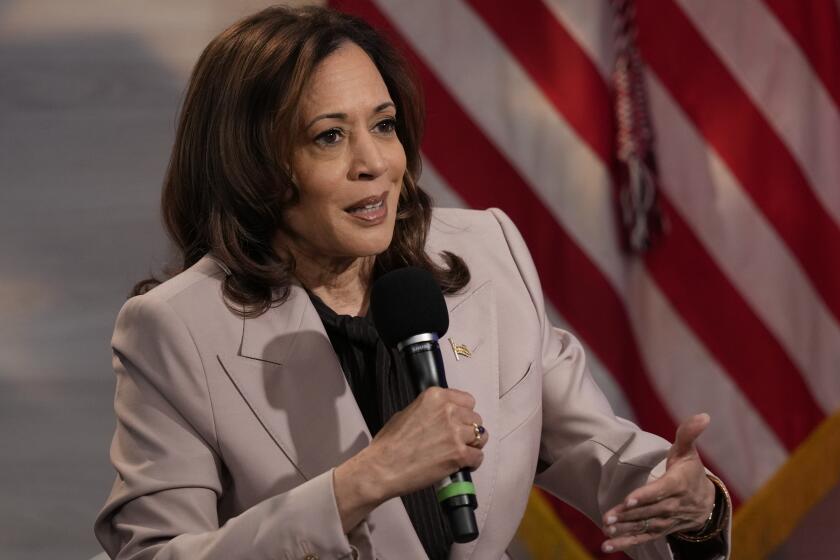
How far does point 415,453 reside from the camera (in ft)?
3.74

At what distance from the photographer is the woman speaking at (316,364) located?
4.26 feet

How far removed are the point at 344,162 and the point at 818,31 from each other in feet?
5.11

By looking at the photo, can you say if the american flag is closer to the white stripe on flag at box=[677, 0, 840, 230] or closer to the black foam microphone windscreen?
the white stripe on flag at box=[677, 0, 840, 230]

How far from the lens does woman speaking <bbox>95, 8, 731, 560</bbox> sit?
1299 millimetres

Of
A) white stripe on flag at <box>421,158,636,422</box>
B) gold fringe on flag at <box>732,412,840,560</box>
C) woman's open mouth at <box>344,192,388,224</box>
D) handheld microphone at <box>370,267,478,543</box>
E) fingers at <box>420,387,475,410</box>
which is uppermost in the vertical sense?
woman's open mouth at <box>344,192,388,224</box>

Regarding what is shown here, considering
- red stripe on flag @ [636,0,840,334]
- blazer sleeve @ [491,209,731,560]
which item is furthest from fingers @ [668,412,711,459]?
red stripe on flag @ [636,0,840,334]

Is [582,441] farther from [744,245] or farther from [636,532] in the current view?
[744,245]

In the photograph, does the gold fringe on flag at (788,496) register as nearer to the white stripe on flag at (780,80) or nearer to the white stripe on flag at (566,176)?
the white stripe on flag at (566,176)

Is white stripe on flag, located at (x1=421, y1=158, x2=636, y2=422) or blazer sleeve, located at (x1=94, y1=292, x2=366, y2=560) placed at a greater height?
blazer sleeve, located at (x1=94, y1=292, x2=366, y2=560)

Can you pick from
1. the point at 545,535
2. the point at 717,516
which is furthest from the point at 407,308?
the point at 545,535

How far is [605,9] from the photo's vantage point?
8.36 feet

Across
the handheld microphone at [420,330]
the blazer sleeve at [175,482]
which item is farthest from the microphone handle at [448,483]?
the blazer sleeve at [175,482]

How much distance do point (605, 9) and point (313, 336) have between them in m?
1.42

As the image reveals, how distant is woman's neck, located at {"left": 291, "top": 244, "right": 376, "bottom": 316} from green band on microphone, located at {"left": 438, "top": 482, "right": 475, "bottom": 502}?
48 centimetres
